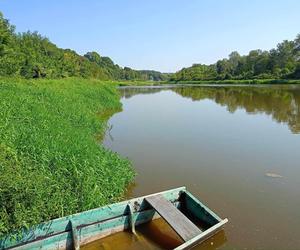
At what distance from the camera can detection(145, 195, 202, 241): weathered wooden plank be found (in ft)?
18.2

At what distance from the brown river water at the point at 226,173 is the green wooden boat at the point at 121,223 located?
0.20m

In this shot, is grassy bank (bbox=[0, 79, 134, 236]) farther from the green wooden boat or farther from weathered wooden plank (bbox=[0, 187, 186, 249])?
the green wooden boat

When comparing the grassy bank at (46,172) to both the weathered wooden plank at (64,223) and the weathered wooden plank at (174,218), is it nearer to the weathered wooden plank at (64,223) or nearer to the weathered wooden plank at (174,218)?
the weathered wooden plank at (64,223)

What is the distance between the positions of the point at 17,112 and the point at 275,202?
7158 millimetres

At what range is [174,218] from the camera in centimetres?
594

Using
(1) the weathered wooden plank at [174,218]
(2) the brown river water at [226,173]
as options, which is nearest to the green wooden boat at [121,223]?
(1) the weathered wooden plank at [174,218]

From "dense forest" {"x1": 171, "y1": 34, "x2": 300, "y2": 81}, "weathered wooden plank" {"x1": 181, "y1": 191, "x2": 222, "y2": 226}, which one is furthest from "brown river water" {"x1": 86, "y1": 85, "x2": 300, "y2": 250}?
"dense forest" {"x1": 171, "y1": 34, "x2": 300, "y2": 81}

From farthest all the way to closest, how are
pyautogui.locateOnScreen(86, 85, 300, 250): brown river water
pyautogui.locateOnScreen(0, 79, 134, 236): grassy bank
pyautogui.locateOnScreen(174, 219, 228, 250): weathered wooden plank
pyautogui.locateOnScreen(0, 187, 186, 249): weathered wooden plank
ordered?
pyautogui.locateOnScreen(86, 85, 300, 250): brown river water, pyautogui.locateOnScreen(174, 219, 228, 250): weathered wooden plank, pyautogui.locateOnScreen(0, 79, 134, 236): grassy bank, pyautogui.locateOnScreen(0, 187, 186, 249): weathered wooden plank

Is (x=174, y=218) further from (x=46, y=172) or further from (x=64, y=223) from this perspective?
(x=46, y=172)

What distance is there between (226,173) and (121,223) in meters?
4.29

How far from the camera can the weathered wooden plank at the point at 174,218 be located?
5555 mm

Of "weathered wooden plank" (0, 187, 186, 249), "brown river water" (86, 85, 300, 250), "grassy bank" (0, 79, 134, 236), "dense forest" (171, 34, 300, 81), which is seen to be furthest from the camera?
"dense forest" (171, 34, 300, 81)

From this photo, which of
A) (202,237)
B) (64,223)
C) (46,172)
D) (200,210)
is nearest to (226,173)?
(200,210)

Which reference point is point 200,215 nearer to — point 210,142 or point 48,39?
point 210,142
